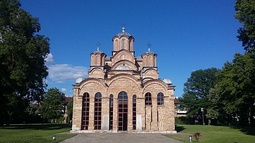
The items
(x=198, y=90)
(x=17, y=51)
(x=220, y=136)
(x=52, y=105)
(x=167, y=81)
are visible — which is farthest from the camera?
(x=52, y=105)

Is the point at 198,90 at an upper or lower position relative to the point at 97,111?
upper

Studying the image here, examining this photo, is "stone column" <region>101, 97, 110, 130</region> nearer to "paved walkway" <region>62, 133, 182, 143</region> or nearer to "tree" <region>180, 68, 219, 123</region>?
"paved walkway" <region>62, 133, 182, 143</region>

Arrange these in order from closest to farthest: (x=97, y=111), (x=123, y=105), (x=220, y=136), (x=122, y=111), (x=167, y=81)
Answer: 1. (x=220, y=136)
2. (x=97, y=111)
3. (x=122, y=111)
4. (x=123, y=105)
5. (x=167, y=81)

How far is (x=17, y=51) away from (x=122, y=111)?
1470 centimetres

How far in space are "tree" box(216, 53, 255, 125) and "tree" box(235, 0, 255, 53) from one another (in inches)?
59.8

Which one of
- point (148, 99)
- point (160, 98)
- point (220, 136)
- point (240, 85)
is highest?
point (240, 85)

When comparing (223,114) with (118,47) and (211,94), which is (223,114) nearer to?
(211,94)

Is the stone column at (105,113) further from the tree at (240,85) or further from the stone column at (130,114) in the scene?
the tree at (240,85)

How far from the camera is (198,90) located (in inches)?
2080

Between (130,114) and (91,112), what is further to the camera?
(130,114)

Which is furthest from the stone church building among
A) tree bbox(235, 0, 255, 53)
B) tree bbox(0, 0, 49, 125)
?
tree bbox(235, 0, 255, 53)

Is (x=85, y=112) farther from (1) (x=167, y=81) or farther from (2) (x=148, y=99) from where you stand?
(1) (x=167, y=81)

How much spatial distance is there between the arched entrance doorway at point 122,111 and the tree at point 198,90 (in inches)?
1022

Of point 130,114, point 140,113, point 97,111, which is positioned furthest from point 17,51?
point 140,113
